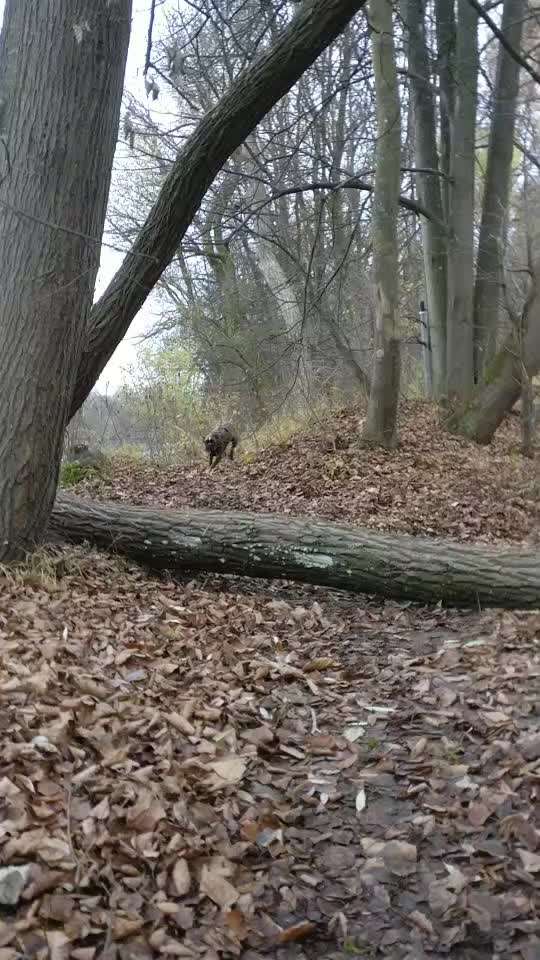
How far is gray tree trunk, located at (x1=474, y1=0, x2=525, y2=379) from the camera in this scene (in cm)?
1123

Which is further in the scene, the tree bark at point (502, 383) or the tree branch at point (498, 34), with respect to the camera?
the tree bark at point (502, 383)

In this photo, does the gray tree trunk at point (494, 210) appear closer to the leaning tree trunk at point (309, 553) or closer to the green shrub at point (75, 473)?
the green shrub at point (75, 473)

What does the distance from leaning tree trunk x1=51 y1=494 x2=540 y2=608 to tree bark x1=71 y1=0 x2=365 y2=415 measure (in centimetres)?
99

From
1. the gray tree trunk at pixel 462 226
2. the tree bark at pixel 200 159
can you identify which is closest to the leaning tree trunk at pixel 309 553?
the tree bark at pixel 200 159

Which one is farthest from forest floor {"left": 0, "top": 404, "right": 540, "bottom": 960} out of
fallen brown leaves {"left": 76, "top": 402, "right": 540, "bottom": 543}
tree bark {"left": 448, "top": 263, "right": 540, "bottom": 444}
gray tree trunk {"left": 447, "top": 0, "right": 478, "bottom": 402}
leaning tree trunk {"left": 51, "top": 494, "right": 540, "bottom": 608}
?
gray tree trunk {"left": 447, "top": 0, "right": 478, "bottom": 402}

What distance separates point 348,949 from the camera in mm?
2504

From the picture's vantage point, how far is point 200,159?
566cm

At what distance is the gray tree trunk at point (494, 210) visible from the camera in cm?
1123

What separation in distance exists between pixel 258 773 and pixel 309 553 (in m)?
2.51

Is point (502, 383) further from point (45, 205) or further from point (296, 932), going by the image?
point (296, 932)

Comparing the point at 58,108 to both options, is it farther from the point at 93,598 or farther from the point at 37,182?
the point at 93,598

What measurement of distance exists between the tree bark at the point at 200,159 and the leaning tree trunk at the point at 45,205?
522 mm

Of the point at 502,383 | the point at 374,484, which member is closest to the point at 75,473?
the point at 374,484

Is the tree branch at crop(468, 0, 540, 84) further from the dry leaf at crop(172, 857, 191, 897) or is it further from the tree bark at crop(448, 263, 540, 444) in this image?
the dry leaf at crop(172, 857, 191, 897)
